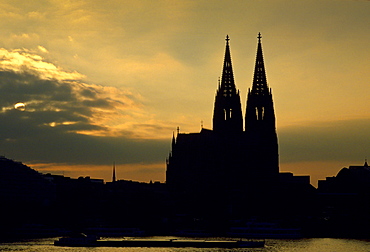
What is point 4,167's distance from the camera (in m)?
149

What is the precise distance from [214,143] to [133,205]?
76.7ft

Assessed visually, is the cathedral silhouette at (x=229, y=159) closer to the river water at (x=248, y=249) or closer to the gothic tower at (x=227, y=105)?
the gothic tower at (x=227, y=105)

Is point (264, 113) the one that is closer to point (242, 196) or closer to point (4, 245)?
point (242, 196)

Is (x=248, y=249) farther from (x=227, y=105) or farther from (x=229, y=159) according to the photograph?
(x=229, y=159)

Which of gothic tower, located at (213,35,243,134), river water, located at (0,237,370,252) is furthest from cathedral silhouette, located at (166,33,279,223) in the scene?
river water, located at (0,237,370,252)

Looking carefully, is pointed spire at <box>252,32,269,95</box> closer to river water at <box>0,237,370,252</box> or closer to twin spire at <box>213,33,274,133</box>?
twin spire at <box>213,33,274,133</box>

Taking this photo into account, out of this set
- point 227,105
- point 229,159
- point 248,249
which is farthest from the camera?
point 229,159

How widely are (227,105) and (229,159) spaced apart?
630 inches

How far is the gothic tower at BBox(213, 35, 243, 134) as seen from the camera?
5143 inches

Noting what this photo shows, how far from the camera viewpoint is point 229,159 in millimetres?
142875

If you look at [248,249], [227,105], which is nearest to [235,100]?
[227,105]

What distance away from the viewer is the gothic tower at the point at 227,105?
130625 millimetres

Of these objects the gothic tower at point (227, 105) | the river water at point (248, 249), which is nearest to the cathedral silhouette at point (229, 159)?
the gothic tower at point (227, 105)

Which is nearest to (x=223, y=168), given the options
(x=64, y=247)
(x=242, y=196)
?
(x=242, y=196)
